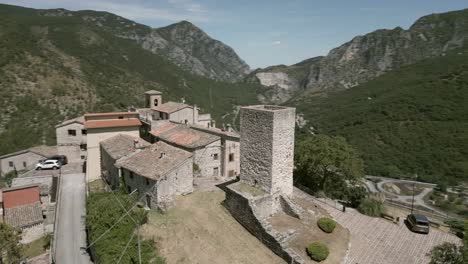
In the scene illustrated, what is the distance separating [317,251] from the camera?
1858 centimetres

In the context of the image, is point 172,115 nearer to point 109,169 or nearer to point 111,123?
point 111,123

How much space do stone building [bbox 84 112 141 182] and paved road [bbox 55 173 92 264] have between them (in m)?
2.10

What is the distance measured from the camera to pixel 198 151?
102ft

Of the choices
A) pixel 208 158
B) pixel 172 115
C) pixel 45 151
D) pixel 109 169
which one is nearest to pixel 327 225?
pixel 208 158

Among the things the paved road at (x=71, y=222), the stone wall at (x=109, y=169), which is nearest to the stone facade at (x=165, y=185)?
the stone wall at (x=109, y=169)

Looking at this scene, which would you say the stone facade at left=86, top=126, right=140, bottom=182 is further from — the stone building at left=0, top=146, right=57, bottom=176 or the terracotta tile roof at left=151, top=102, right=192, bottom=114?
the stone building at left=0, top=146, right=57, bottom=176

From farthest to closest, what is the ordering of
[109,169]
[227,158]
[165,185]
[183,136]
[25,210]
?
1. [183,136]
2. [227,158]
3. [109,169]
4. [25,210]
5. [165,185]

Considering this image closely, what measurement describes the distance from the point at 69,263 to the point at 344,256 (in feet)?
64.6

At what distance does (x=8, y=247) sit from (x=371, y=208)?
29.8 metres

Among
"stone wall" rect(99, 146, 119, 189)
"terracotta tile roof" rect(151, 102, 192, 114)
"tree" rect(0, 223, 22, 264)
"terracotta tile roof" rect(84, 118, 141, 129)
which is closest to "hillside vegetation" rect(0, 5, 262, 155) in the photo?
"terracotta tile roof" rect(151, 102, 192, 114)

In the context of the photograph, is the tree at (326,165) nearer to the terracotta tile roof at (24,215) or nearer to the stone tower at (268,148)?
the stone tower at (268,148)

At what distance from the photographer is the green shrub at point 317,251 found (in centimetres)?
1845

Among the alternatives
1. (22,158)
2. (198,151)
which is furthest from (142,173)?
(22,158)

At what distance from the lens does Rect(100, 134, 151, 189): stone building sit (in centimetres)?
2970
